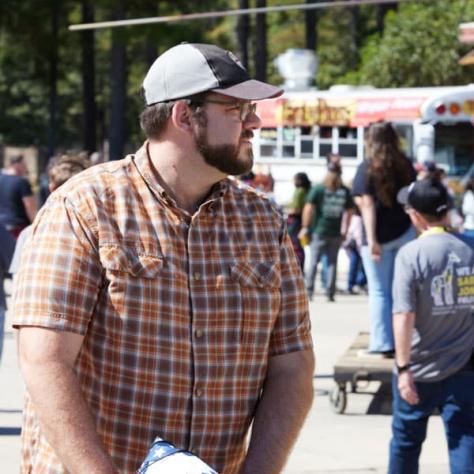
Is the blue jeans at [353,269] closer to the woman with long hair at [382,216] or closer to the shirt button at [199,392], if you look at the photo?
the woman with long hair at [382,216]

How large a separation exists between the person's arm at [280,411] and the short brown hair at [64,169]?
441cm

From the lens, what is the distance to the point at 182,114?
9.97 feet

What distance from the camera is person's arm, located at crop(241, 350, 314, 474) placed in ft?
10.1

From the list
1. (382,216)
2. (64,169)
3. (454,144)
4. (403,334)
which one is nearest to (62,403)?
(403,334)

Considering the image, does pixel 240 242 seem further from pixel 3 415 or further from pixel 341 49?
pixel 341 49

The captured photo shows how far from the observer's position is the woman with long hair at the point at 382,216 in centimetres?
936

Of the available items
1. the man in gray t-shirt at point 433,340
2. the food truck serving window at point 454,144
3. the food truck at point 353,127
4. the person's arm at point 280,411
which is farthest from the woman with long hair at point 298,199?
the person's arm at point 280,411

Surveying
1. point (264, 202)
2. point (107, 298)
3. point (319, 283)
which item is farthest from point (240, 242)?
point (319, 283)

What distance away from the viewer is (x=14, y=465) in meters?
7.39

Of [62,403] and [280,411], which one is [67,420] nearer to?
[62,403]

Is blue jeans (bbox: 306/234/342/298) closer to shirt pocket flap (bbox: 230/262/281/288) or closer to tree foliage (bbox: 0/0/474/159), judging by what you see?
tree foliage (bbox: 0/0/474/159)

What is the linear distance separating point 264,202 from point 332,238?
13639 mm

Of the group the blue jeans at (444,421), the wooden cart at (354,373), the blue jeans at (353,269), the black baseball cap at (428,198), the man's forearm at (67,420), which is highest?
the man's forearm at (67,420)

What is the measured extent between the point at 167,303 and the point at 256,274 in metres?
0.24
